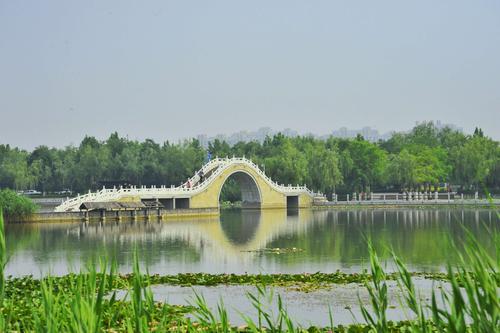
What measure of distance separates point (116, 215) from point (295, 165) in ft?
81.0

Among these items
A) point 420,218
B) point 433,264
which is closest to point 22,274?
point 433,264

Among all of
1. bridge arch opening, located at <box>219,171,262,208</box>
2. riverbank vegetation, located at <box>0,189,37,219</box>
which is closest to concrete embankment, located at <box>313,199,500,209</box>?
bridge arch opening, located at <box>219,171,262,208</box>

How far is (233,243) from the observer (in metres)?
31.8

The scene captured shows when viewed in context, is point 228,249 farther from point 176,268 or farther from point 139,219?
point 139,219

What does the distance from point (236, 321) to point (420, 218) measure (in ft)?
111

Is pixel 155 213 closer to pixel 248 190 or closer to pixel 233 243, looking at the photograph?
pixel 233 243

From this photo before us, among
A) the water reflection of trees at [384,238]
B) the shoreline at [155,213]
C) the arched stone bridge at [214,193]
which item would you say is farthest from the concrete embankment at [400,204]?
the water reflection of trees at [384,238]

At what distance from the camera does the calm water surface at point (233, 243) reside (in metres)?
22.8

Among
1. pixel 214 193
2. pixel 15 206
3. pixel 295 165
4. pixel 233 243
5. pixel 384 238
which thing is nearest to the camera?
pixel 384 238

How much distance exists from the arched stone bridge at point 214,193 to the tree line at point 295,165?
3135mm

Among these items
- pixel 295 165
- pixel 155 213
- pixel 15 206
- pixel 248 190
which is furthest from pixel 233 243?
pixel 295 165

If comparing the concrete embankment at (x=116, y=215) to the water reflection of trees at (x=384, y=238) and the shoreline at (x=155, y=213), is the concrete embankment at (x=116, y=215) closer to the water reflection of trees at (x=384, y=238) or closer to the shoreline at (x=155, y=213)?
the shoreline at (x=155, y=213)

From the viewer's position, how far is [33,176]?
73562 mm

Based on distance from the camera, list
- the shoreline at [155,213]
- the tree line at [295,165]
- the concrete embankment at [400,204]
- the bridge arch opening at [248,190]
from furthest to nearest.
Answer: the tree line at [295,165] → the bridge arch opening at [248,190] → the concrete embankment at [400,204] → the shoreline at [155,213]
